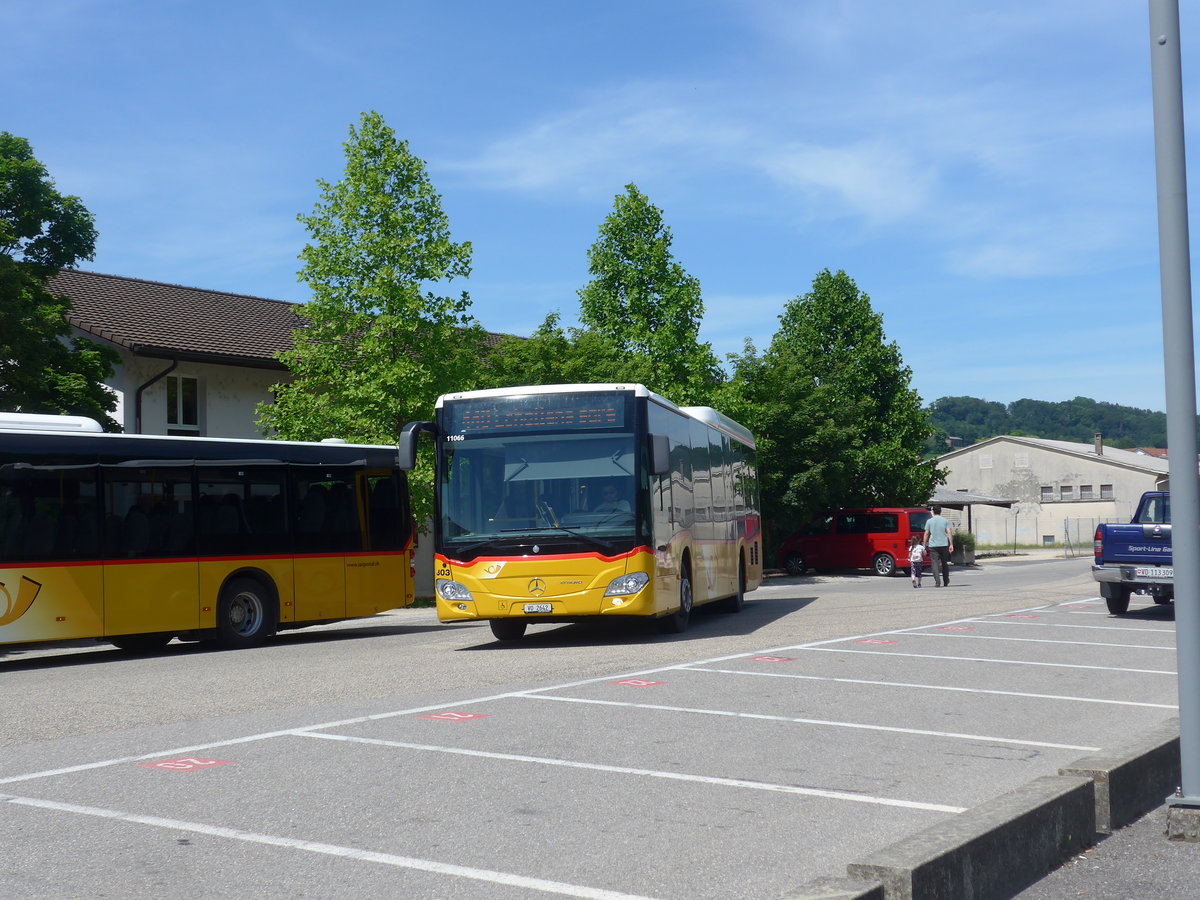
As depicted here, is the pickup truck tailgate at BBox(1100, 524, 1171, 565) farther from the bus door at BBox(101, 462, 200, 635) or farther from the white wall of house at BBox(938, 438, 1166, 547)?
the white wall of house at BBox(938, 438, 1166, 547)

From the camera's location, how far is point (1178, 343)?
605 cm

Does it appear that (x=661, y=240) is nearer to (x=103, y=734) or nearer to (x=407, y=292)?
(x=407, y=292)

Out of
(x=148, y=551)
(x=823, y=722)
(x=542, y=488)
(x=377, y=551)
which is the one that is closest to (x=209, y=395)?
(x=377, y=551)

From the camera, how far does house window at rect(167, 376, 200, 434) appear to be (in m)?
34.2

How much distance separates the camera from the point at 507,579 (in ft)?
50.4

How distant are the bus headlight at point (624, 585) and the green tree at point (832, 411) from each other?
24.8 meters

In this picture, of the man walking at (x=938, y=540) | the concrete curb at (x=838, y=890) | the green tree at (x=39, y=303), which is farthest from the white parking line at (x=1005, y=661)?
the man walking at (x=938, y=540)

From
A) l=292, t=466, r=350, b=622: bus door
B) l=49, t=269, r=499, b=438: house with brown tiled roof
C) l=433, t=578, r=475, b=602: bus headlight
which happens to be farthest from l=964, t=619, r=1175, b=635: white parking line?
l=49, t=269, r=499, b=438: house with brown tiled roof

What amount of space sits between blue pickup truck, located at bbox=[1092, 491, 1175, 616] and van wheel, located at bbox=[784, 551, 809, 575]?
2556 cm

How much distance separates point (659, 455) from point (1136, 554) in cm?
803

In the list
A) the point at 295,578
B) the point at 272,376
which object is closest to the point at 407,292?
the point at 272,376

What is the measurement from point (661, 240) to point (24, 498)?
28054mm

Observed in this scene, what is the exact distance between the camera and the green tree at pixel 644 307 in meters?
38.7

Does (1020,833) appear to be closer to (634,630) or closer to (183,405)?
(634,630)
